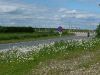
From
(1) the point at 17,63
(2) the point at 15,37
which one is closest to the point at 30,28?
(2) the point at 15,37

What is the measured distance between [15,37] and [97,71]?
5460 centimetres

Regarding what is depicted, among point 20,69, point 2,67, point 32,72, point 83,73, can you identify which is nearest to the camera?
point 83,73

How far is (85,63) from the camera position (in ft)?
61.5

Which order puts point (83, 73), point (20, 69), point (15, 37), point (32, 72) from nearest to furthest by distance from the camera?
point (83, 73)
point (32, 72)
point (20, 69)
point (15, 37)

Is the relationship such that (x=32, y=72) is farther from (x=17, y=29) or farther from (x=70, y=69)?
(x=17, y=29)

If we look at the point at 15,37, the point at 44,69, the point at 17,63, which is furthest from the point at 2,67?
the point at 15,37

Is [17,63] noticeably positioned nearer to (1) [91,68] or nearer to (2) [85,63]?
(2) [85,63]

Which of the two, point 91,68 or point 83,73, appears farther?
Answer: point 91,68

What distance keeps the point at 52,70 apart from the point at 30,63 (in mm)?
3772

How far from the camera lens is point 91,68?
655 inches

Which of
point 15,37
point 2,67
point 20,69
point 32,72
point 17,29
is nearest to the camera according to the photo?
Answer: point 32,72

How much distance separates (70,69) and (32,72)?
4.94ft

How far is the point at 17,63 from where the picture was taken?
20.0 metres

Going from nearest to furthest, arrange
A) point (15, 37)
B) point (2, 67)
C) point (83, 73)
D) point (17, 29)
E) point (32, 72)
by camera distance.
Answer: point (83, 73)
point (32, 72)
point (2, 67)
point (15, 37)
point (17, 29)
